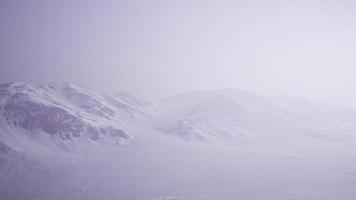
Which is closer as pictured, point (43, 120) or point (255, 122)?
point (43, 120)

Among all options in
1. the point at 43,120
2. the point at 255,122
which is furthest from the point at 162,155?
the point at 255,122

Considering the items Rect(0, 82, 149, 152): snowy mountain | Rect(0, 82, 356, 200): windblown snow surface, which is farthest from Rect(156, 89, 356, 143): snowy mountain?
Rect(0, 82, 149, 152): snowy mountain

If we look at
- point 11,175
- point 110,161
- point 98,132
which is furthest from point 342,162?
point 11,175

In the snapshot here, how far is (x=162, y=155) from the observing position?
90.1 m

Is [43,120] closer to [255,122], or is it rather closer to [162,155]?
[162,155]

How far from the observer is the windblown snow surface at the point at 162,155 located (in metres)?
58.6

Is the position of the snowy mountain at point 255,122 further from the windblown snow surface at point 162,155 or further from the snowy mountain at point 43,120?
the snowy mountain at point 43,120

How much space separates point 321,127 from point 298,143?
145ft

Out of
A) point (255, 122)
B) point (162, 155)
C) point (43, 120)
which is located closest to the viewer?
point (162, 155)

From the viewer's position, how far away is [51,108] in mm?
103000

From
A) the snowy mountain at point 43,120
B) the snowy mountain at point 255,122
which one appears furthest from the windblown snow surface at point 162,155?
the snowy mountain at point 255,122

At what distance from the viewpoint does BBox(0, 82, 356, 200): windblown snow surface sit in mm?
58562

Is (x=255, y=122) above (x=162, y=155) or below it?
above

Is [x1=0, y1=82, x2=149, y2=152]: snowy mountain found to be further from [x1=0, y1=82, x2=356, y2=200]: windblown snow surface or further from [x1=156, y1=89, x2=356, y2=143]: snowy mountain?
[x1=156, y1=89, x2=356, y2=143]: snowy mountain
